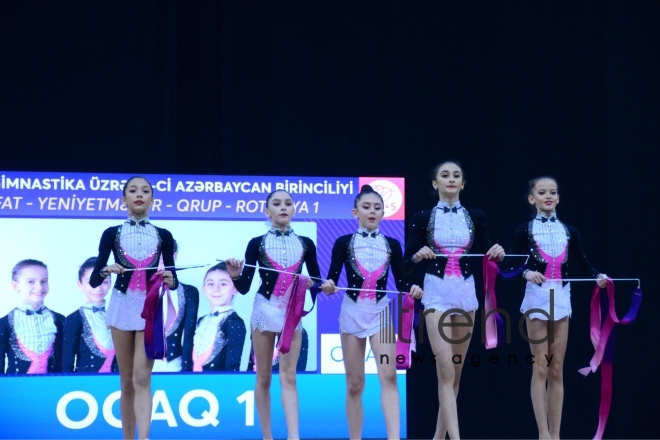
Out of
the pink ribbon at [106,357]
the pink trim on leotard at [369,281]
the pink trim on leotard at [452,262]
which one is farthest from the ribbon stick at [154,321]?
the pink ribbon at [106,357]

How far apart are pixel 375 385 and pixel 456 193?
1844 mm

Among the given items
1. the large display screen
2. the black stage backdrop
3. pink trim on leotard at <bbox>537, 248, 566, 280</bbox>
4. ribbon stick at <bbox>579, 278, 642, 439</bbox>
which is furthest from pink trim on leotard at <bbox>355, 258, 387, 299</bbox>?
the black stage backdrop

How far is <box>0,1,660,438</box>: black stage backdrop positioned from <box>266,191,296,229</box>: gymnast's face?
1718mm

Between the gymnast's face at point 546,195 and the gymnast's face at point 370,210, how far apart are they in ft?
2.95

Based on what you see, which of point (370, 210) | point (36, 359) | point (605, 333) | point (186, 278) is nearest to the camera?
point (370, 210)

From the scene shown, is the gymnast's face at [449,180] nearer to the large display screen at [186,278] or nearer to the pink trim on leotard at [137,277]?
the large display screen at [186,278]

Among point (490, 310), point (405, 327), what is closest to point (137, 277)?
point (405, 327)

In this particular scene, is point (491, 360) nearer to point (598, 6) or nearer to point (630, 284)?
point (630, 284)

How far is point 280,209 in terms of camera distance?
4.84m

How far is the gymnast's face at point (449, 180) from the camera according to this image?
4.83 metres

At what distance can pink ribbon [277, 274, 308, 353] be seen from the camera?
182 inches

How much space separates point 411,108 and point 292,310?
250cm

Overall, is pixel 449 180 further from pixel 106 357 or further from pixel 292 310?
pixel 106 357

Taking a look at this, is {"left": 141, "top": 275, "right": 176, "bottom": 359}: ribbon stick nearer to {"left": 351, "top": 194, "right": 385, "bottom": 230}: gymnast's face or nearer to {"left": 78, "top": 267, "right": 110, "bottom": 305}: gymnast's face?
{"left": 351, "top": 194, "right": 385, "bottom": 230}: gymnast's face
